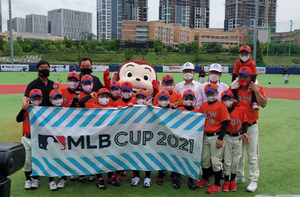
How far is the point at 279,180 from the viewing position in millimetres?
5191

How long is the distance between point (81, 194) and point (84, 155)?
639mm

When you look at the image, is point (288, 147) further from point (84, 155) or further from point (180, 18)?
point (180, 18)

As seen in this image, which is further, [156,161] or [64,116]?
[156,161]

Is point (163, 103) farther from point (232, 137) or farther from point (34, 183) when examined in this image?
point (34, 183)

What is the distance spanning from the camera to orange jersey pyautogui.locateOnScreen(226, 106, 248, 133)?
185 inches

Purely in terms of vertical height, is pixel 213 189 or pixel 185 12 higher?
pixel 185 12

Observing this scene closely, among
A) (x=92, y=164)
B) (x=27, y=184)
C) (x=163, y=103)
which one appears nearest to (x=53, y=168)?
(x=27, y=184)

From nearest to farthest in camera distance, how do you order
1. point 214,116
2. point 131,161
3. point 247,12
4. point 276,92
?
point 214,116 < point 131,161 < point 276,92 < point 247,12

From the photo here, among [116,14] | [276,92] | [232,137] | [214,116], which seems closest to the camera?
[214,116]

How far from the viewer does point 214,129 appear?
4.68 m

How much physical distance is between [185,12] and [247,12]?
1339 inches

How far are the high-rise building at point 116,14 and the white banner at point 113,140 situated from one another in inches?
6094

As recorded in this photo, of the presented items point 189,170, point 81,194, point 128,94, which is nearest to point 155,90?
point 128,94

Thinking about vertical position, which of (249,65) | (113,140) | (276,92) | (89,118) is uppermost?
(249,65)
